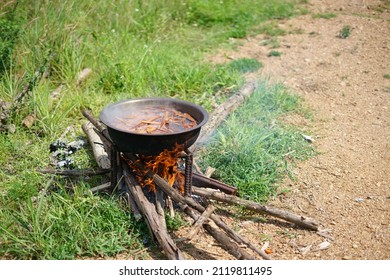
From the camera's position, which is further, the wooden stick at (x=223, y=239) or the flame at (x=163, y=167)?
the flame at (x=163, y=167)

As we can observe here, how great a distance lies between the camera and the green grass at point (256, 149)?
4.62 meters

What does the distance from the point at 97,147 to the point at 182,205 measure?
1.38 metres

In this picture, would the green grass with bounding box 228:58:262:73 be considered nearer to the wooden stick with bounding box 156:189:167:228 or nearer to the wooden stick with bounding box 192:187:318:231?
the wooden stick with bounding box 192:187:318:231

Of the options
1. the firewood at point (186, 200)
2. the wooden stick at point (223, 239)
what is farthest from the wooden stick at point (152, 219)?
the wooden stick at point (223, 239)

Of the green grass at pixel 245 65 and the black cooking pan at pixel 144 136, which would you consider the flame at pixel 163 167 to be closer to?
the black cooking pan at pixel 144 136

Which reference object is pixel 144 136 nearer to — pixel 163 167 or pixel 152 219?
pixel 163 167

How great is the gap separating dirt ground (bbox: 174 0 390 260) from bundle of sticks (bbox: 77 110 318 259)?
151 millimetres

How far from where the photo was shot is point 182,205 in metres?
3.92

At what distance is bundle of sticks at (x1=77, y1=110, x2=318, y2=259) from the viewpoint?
3637 mm

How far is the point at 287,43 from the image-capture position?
8297mm

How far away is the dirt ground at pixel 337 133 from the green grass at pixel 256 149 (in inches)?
6.4

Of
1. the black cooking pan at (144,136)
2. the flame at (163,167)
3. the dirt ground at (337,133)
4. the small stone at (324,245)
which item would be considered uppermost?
the black cooking pan at (144,136)

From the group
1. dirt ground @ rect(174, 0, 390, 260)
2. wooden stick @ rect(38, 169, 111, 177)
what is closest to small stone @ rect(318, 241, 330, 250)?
dirt ground @ rect(174, 0, 390, 260)
